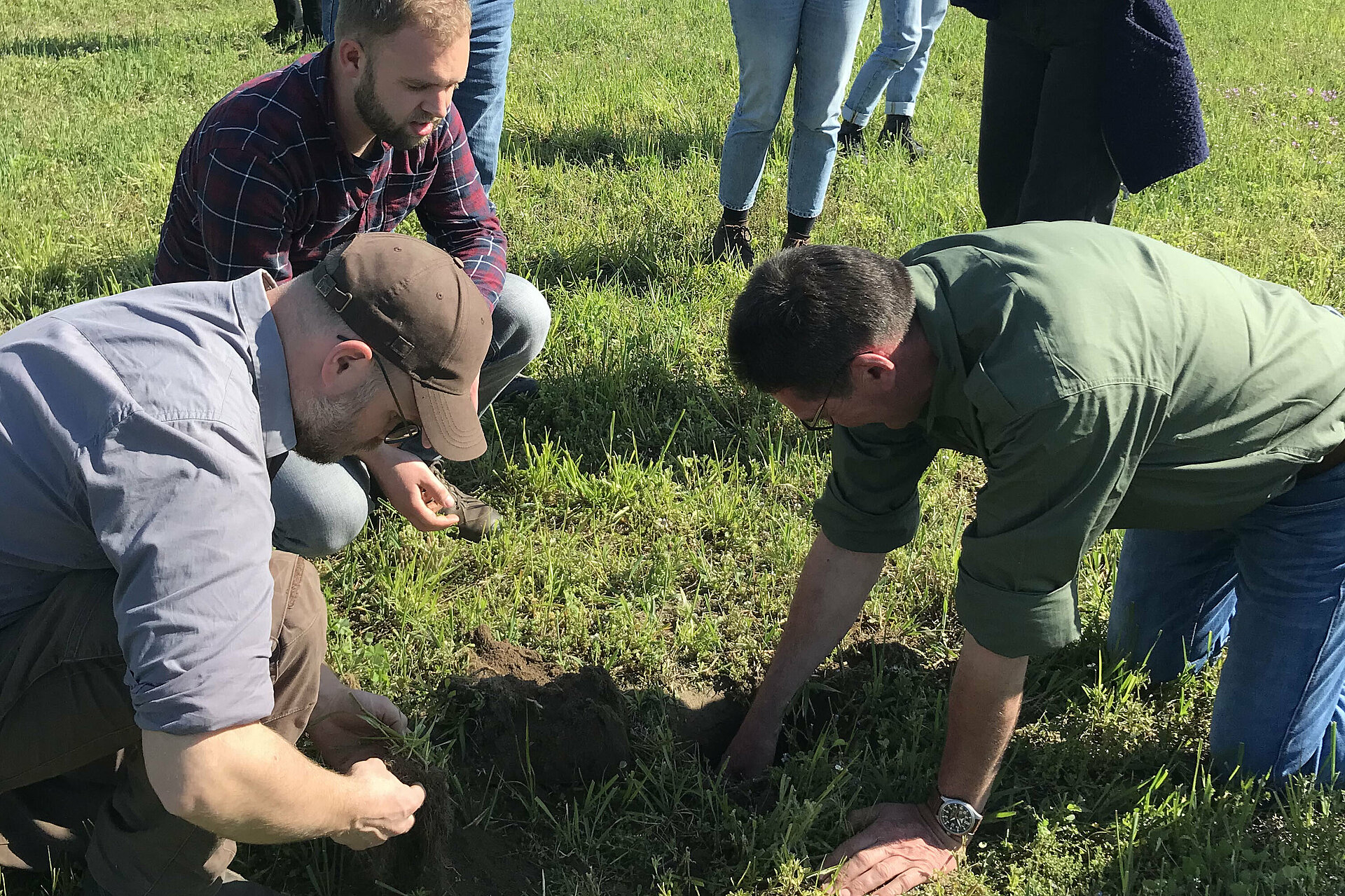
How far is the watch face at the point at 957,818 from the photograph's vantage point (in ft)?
7.61

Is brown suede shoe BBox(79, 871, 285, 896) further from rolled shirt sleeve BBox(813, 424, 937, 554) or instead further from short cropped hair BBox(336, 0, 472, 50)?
short cropped hair BBox(336, 0, 472, 50)

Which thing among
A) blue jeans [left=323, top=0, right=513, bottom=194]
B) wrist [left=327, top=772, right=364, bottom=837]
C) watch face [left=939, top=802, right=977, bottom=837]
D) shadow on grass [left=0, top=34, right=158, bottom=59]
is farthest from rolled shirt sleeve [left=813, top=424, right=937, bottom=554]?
shadow on grass [left=0, top=34, right=158, bottom=59]

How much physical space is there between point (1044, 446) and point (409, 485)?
1.68 m

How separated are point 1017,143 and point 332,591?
2.75 meters

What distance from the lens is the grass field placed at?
238 centimetres

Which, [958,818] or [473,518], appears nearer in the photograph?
[958,818]

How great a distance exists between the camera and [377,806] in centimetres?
186

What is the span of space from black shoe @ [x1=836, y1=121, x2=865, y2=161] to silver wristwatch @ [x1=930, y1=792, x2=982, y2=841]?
4.36 meters

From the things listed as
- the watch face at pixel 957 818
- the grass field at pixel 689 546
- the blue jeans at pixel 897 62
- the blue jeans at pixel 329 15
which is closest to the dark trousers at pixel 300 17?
the grass field at pixel 689 546

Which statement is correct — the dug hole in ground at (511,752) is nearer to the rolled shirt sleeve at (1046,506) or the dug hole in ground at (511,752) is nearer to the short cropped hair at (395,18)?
the rolled shirt sleeve at (1046,506)

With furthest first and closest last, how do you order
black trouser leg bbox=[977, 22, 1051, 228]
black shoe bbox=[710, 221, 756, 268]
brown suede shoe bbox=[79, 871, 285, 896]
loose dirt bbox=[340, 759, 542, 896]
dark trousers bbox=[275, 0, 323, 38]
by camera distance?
dark trousers bbox=[275, 0, 323, 38] → black shoe bbox=[710, 221, 756, 268] → black trouser leg bbox=[977, 22, 1051, 228] → loose dirt bbox=[340, 759, 542, 896] → brown suede shoe bbox=[79, 871, 285, 896]

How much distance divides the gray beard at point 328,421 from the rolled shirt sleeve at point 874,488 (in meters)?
1.16

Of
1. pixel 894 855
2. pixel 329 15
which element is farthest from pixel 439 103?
pixel 329 15

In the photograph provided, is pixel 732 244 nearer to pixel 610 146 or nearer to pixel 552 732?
pixel 610 146
